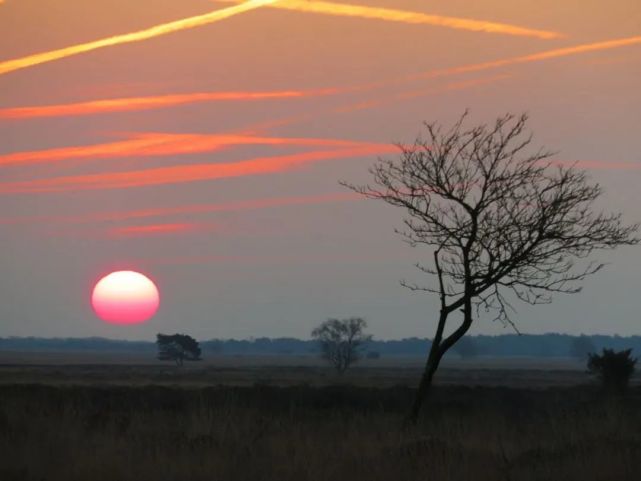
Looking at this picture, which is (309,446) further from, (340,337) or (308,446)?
(340,337)

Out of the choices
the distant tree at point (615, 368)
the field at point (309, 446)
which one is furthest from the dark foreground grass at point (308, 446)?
the distant tree at point (615, 368)

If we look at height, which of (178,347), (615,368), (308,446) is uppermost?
(178,347)

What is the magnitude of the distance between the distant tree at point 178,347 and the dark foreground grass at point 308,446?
158 meters

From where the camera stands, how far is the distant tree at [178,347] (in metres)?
181

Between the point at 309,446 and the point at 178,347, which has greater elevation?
the point at 178,347

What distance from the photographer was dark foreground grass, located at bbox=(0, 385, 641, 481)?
14.5 meters

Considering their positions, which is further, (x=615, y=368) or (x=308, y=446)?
(x=615, y=368)

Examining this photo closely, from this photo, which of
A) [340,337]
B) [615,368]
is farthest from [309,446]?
[340,337]

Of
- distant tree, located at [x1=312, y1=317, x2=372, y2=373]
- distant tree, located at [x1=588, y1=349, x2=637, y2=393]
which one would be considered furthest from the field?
distant tree, located at [x1=312, y1=317, x2=372, y2=373]

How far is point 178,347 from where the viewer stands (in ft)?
596

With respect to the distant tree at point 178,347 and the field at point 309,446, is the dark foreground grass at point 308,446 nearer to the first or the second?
the field at point 309,446

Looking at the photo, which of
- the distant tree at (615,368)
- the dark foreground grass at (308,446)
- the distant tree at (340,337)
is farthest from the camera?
the distant tree at (340,337)

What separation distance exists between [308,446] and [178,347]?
167 m

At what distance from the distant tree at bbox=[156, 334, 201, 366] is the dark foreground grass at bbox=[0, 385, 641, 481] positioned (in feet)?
517
